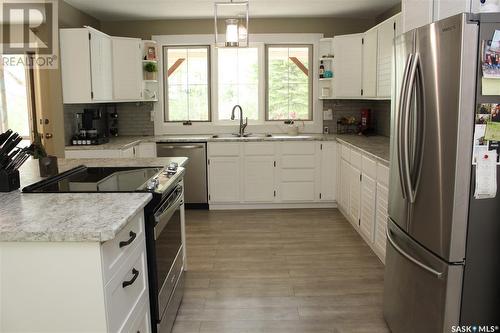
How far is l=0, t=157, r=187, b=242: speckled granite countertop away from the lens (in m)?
1.50

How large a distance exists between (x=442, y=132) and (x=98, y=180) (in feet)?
5.87

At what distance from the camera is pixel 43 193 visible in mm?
2092

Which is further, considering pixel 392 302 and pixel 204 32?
pixel 204 32

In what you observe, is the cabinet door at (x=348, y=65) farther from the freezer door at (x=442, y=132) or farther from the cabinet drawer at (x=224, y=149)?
the freezer door at (x=442, y=132)

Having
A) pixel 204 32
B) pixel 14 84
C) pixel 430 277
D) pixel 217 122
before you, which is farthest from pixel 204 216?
pixel 14 84

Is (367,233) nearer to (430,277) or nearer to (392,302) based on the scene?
(392,302)

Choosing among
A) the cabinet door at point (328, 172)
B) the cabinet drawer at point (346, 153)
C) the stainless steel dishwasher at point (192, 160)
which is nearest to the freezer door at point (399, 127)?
the cabinet drawer at point (346, 153)

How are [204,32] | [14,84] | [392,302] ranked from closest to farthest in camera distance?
[392,302] < [204,32] < [14,84]

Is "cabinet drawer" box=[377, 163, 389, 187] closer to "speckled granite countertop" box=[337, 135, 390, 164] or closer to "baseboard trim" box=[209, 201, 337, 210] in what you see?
"speckled granite countertop" box=[337, 135, 390, 164]

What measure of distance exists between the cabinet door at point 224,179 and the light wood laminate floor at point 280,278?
0.44 metres

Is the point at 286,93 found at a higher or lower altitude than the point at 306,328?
higher

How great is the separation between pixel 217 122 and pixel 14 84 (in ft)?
12.4

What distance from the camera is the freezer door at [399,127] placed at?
7.24 ft

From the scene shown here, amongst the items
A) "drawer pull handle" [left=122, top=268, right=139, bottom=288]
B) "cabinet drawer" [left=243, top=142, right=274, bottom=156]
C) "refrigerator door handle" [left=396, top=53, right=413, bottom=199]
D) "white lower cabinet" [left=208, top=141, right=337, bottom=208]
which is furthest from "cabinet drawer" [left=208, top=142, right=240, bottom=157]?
"drawer pull handle" [left=122, top=268, right=139, bottom=288]
